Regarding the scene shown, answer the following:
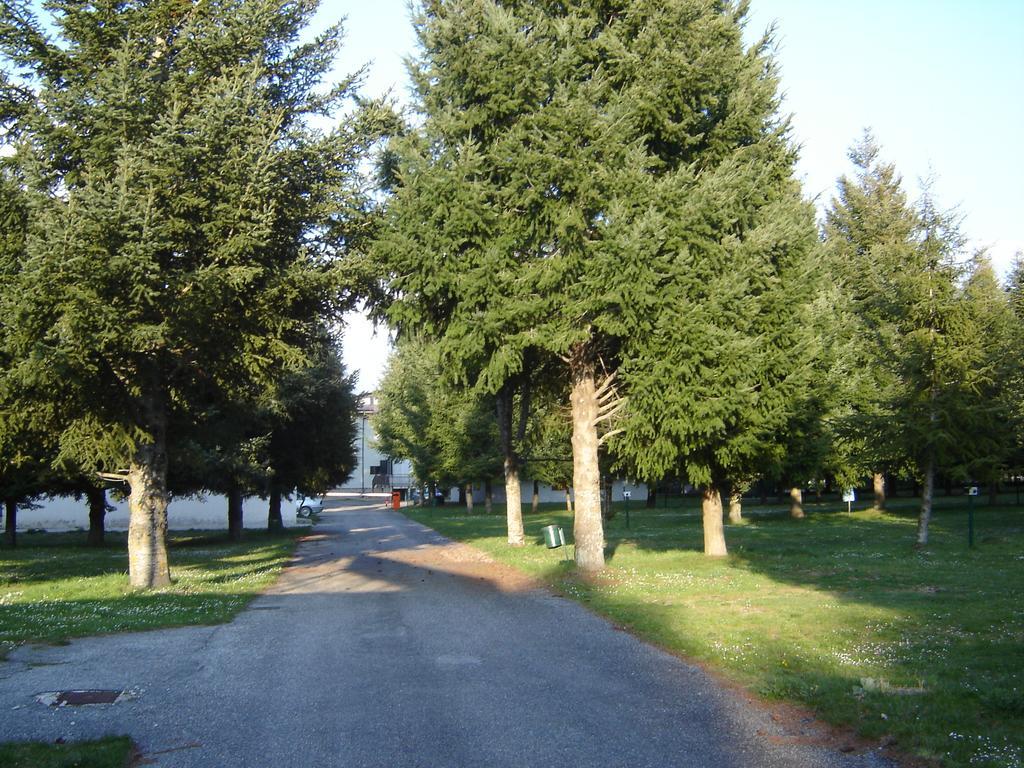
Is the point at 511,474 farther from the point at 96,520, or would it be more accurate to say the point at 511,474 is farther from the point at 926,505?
the point at 96,520

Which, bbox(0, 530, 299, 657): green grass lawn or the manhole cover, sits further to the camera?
bbox(0, 530, 299, 657): green grass lawn

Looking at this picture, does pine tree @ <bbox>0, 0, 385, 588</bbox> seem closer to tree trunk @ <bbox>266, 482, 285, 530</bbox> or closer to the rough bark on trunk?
the rough bark on trunk

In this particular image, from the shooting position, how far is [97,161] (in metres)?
15.1

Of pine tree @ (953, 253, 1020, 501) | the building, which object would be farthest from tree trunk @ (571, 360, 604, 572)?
the building

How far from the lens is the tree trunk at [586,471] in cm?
1797

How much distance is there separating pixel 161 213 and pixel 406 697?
9572 mm

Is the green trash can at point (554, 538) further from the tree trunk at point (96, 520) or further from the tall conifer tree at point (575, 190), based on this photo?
the tree trunk at point (96, 520)

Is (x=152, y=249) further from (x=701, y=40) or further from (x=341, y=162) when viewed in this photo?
(x=701, y=40)

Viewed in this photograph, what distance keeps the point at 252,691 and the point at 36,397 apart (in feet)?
30.5

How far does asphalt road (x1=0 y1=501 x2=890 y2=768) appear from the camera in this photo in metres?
6.37

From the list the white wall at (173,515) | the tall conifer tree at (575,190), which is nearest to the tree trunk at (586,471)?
the tall conifer tree at (575,190)

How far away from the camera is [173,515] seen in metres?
48.3

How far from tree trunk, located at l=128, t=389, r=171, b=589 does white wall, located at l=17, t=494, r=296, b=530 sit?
105 ft

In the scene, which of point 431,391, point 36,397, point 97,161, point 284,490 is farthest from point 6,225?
point 431,391
